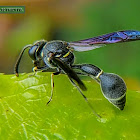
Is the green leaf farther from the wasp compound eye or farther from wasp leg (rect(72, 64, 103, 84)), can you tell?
the wasp compound eye

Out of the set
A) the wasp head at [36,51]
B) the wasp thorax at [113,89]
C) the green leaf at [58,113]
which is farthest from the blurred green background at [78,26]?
the green leaf at [58,113]

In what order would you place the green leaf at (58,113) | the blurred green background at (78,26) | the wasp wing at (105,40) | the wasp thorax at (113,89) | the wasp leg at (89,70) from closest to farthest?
the green leaf at (58,113) → the wasp thorax at (113,89) → the wasp leg at (89,70) → the wasp wing at (105,40) → the blurred green background at (78,26)

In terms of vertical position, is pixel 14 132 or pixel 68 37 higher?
pixel 14 132

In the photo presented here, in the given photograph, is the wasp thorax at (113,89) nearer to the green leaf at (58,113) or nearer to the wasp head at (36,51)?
the green leaf at (58,113)

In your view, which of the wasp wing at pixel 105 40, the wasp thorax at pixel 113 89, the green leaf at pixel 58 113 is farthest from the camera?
the wasp wing at pixel 105 40

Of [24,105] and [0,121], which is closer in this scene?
[0,121]

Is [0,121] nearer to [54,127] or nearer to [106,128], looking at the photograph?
[54,127]

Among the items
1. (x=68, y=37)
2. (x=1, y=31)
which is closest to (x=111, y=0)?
(x=68, y=37)
